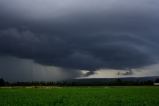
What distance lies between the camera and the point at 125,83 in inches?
7682

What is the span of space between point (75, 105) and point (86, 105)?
50.2 inches

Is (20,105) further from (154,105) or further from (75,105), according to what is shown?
(154,105)

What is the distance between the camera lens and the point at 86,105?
32312mm

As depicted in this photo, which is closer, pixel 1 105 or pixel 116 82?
pixel 1 105

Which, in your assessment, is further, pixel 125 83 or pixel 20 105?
pixel 125 83

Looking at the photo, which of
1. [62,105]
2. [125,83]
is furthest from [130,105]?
[125,83]

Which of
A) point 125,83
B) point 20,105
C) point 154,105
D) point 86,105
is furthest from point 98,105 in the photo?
point 125,83

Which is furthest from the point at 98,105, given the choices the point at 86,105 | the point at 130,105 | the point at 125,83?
the point at 125,83

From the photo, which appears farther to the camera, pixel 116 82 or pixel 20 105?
pixel 116 82

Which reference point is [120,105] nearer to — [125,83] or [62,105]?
[62,105]

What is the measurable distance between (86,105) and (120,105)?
11.7 feet

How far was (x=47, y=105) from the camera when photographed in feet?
104

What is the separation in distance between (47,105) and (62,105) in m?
1.50

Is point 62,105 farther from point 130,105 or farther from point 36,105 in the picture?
point 130,105
